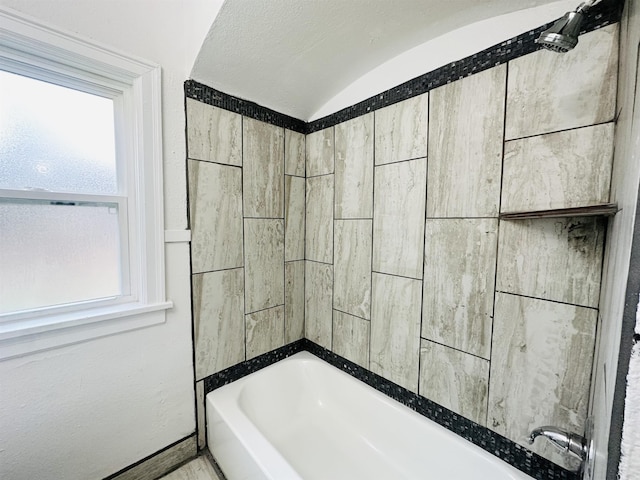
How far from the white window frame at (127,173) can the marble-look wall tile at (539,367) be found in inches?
62.9

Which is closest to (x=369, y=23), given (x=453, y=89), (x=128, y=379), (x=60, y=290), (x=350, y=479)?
(x=453, y=89)

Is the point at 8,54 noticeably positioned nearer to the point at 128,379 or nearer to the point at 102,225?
the point at 102,225

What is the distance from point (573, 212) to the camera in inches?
32.1

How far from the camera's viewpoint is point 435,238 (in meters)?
1.30

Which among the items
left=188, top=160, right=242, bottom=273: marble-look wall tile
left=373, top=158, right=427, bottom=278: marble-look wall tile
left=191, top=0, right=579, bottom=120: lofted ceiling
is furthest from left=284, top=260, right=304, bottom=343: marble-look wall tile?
left=191, top=0, right=579, bottom=120: lofted ceiling

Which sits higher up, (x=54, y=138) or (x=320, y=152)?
(x=320, y=152)

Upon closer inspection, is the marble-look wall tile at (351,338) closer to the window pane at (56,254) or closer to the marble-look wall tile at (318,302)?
the marble-look wall tile at (318,302)

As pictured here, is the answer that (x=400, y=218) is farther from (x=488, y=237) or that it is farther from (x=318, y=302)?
(x=318, y=302)

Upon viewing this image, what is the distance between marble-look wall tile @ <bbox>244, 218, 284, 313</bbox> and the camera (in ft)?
5.43

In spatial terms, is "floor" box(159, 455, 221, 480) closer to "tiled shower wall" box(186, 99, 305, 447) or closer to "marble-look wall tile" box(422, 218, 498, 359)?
"tiled shower wall" box(186, 99, 305, 447)

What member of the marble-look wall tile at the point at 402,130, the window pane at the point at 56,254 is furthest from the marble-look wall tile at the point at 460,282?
the window pane at the point at 56,254

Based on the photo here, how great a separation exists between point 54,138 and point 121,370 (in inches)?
42.0

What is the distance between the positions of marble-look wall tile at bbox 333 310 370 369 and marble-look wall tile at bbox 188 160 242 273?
773 millimetres

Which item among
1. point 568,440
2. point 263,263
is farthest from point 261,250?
point 568,440
